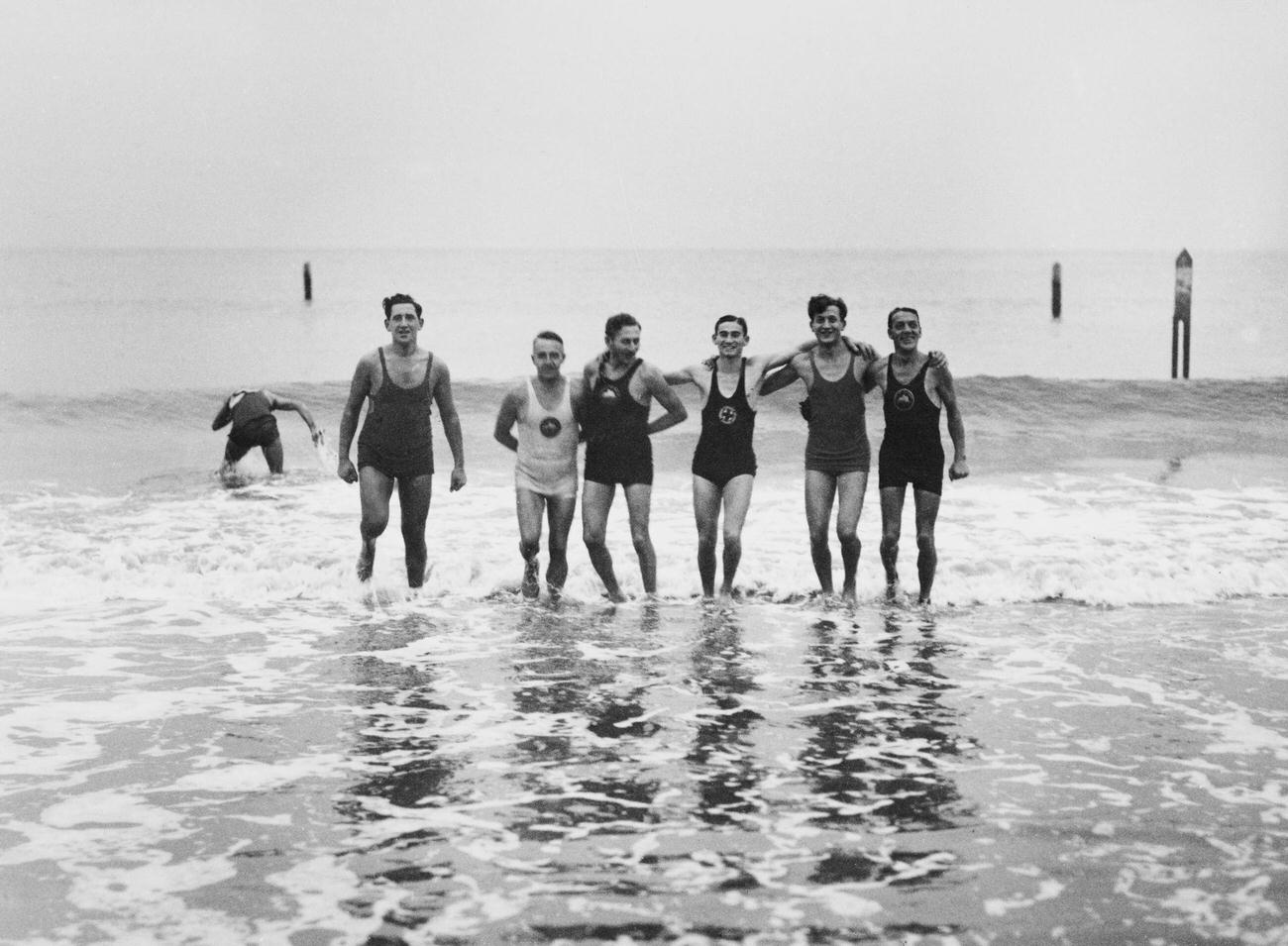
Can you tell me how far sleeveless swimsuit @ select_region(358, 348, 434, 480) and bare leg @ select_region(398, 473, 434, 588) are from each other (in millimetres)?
78

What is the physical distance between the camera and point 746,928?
4.26 m

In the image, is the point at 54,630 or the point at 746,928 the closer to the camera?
the point at 746,928

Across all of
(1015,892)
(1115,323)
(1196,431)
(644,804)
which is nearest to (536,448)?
(644,804)

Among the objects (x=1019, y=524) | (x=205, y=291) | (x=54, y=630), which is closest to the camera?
(x=54, y=630)

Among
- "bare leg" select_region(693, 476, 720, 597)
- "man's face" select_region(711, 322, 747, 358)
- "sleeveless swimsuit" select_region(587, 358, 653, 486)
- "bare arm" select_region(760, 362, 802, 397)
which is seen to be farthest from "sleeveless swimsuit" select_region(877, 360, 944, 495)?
"sleeveless swimsuit" select_region(587, 358, 653, 486)

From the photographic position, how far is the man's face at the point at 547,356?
8.77 m

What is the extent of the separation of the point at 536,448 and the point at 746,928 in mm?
5079

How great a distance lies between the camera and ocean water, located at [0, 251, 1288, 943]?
4.46 meters

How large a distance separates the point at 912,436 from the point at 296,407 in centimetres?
745

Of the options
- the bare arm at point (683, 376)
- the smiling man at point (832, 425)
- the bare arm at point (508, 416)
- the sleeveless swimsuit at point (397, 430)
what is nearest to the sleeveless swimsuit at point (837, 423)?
the smiling man at point (832, 425)

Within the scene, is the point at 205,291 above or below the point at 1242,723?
above

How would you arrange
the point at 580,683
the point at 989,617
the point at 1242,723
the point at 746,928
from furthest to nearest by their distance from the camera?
the point at 989,617 → the point at 580,683 → the point at 1242,723 → the point at 746,928

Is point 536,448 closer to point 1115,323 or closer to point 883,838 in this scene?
point 883,838

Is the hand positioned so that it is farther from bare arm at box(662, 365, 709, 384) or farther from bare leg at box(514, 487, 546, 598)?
bare leg at box(514, 487, 546, 598)
